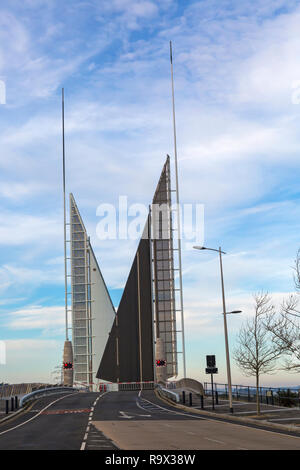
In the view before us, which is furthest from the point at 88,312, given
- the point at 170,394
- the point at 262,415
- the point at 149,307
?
the point at 262,415

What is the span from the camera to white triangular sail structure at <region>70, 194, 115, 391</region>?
393 ft

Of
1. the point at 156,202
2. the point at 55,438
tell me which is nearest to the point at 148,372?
the point at 156,202

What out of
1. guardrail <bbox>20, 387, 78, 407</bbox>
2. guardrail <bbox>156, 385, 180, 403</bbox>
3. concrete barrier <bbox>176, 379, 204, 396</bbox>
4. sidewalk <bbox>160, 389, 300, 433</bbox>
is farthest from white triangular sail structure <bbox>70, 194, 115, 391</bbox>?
sidewalk <bbox>160, 389, 300, 433</bbox>

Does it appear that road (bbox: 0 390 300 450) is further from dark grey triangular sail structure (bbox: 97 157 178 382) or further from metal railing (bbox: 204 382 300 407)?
dark grey triangular sail structure (bbox: 97 157 178 382)

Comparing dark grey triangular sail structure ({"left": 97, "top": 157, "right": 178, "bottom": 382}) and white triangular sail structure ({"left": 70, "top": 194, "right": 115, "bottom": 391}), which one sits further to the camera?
white triangular sail structure ({"left": 70, "top": 194, "right": 115, "bottom": 391})

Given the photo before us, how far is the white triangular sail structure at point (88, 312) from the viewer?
119875 millimetres

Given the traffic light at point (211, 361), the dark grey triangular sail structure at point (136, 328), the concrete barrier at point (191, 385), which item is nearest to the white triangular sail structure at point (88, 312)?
the dark grey triangular sail structure at point (136, 328)

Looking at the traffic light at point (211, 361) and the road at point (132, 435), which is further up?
the traffic light at point (211, 361)

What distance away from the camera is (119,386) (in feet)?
303

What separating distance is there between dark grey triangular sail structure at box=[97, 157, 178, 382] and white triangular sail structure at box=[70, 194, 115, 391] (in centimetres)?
2265

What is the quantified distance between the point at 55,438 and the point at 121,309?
7448 centimetres

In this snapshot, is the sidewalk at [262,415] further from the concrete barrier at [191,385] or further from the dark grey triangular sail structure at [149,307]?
the dark grey triangular sail structure at [149,307]

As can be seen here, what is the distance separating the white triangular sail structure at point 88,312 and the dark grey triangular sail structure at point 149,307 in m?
22.7
